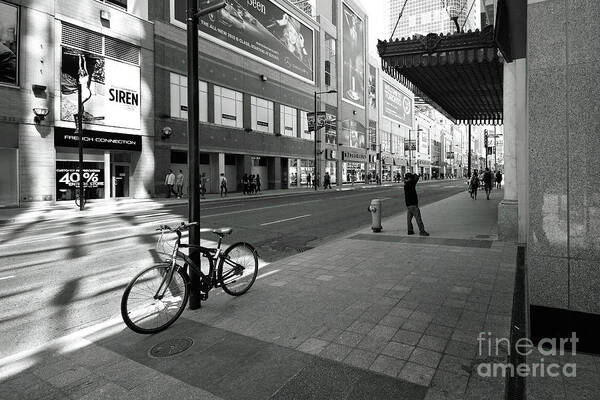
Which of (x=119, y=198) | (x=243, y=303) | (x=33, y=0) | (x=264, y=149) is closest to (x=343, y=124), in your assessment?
(x=264, y=149)

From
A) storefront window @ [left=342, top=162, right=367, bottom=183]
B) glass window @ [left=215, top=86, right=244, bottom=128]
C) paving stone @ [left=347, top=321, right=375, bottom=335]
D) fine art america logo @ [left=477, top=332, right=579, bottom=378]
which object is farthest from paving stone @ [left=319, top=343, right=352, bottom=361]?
storefront window @ [left=342, top=162, right=367, bottom=183]

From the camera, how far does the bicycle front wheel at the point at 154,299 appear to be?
4.15m

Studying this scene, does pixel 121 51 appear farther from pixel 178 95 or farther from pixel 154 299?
pixel 154 299

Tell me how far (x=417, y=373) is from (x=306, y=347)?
106 cm

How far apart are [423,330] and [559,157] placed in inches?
86.1

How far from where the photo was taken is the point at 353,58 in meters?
62.4

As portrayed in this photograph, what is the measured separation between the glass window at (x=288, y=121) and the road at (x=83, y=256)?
90.3 ft

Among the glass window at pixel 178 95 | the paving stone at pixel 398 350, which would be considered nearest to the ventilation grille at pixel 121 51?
the glass window at pixel 178 95

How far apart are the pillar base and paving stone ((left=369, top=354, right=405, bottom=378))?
721 cm

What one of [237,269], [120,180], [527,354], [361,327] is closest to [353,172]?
[120,180]

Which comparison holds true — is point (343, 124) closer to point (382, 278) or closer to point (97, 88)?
point (97, 88)

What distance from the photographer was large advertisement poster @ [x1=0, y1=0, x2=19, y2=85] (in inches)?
777

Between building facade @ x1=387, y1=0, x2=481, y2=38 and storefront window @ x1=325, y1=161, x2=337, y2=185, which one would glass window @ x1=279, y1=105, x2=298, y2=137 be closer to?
storefront window @ x1=325, y1=161, x2=337, y2=185

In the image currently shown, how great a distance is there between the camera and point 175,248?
15.0 ft
